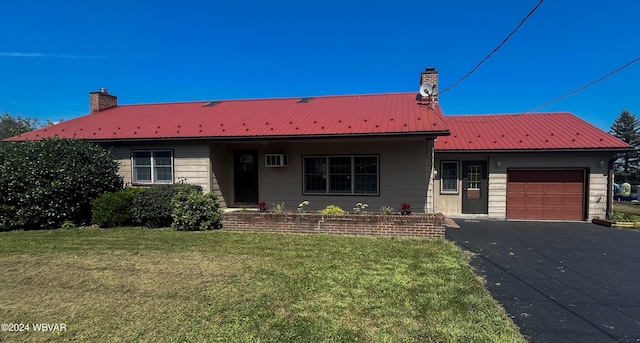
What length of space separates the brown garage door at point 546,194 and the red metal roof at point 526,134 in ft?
3.37

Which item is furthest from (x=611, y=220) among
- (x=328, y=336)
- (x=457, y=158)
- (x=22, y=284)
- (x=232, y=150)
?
(x=22, y=284)

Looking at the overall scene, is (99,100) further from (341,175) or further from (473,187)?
(473,187)

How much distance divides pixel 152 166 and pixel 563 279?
39.1 feet

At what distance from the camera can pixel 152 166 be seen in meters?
11.7

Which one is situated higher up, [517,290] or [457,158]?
[457,158]

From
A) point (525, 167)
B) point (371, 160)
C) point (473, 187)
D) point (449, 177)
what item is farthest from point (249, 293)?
point (525, 167)

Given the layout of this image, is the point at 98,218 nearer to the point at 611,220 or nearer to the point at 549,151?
the point at 549,151

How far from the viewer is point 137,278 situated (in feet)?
16.0

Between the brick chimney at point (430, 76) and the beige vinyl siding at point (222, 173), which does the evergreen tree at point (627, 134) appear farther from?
the beige vinyl siding at point (222, 173)

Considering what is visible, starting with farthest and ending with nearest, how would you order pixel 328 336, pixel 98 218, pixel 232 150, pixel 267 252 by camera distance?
pixel 232 150, pixel 98 218, pixel 267 252, pixel 328 336

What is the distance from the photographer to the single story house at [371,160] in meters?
11.0

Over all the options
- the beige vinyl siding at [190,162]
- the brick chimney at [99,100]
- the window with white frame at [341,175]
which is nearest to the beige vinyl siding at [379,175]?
the window with white frame at [341,175]

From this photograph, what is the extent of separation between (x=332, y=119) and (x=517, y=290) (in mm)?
8269

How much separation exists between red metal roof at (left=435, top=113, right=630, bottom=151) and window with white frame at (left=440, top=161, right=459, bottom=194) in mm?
772
